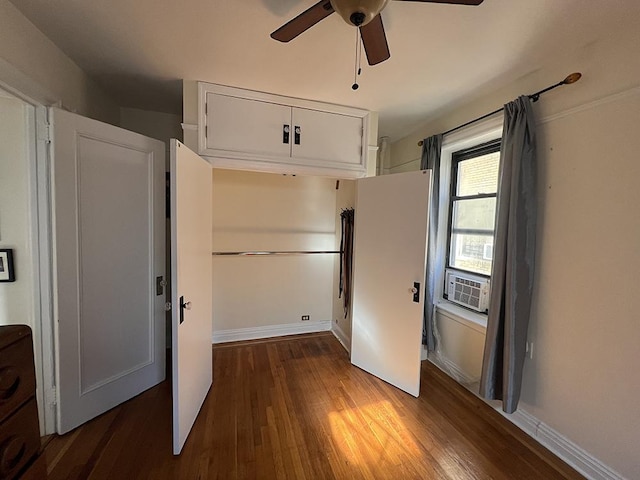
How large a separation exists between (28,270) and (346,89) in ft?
8.14

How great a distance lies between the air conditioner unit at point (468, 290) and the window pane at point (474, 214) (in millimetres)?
469

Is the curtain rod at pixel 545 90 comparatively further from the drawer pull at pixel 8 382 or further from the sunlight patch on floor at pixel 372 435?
the drawer pull at pixel 8 382

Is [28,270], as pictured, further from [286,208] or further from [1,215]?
[286,208]

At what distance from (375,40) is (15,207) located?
2189 millimetres

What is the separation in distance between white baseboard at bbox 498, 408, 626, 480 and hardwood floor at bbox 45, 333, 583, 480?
5cm

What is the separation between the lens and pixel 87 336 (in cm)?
184

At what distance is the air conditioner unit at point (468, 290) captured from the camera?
2.35 meters

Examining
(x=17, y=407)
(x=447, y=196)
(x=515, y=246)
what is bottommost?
(x=17, y=407)

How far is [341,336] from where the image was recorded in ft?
10.8

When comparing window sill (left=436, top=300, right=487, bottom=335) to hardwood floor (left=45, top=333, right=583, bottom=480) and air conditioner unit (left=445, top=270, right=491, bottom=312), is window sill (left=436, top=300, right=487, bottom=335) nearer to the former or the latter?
air conditioner unit (left=445, top=270, right=491, bottom=312)

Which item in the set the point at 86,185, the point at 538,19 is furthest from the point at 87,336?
the point at 538,19

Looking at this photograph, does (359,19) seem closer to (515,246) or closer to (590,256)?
(515,246)

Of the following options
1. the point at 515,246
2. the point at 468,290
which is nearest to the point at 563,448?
the point at 468,290

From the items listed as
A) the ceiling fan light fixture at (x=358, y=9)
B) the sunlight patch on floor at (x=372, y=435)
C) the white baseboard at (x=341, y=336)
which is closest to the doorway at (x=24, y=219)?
the ceiling fan light fixture at (x=358, y=9)
